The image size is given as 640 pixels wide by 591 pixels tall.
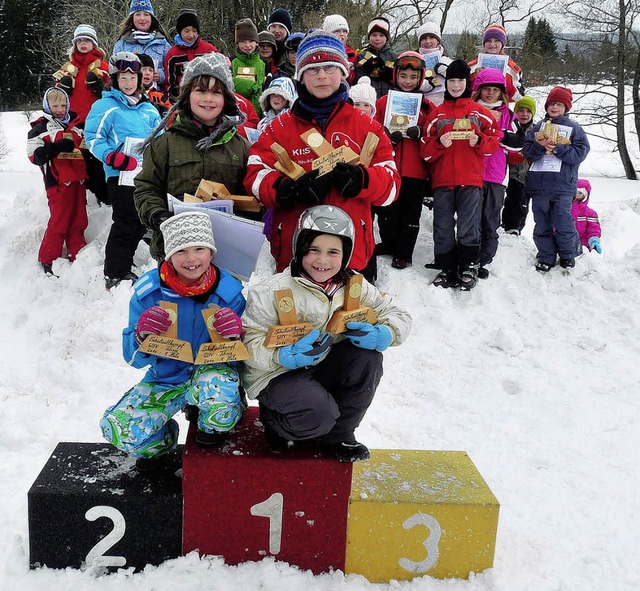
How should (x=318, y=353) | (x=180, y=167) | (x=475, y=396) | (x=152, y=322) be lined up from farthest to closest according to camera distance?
(x=475, y=396) → (x=180, y=167) → (x=318, y=353) → (x=152, y=322)

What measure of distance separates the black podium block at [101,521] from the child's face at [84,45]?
520 centimetres

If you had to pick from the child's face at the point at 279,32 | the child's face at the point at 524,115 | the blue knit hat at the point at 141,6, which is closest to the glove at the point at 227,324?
the child's face at the point at 524,115

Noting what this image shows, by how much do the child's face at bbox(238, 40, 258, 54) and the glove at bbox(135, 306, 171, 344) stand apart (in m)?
5.51

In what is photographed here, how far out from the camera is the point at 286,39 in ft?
25.4

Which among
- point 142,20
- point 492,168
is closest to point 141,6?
point 142,20

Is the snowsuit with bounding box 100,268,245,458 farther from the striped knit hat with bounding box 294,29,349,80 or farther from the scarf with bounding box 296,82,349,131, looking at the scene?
the striped knit hat with bounding box 294,29,349,80

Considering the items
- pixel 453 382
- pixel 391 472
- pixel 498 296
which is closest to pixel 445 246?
pixel 498 296

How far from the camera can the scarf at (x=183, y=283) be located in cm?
255

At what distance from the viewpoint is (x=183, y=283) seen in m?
2.56

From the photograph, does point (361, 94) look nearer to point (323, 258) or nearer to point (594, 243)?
point (323, 258)

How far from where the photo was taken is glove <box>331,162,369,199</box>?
295 centimetres

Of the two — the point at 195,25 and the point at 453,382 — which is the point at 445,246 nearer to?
the point at 453,382

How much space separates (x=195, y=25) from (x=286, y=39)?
1.41 metres

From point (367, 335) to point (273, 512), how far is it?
0.89m
